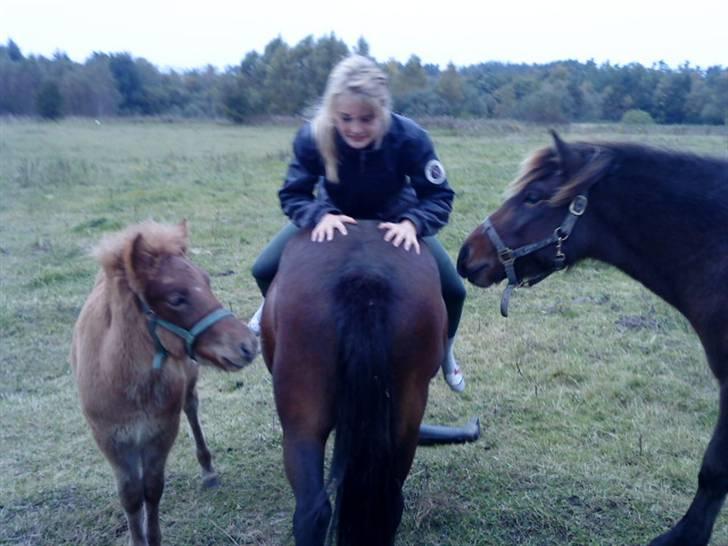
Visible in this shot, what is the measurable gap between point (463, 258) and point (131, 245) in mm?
1551

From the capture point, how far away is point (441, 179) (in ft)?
10.2

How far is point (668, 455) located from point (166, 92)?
56762 millimetres

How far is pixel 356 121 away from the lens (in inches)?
111

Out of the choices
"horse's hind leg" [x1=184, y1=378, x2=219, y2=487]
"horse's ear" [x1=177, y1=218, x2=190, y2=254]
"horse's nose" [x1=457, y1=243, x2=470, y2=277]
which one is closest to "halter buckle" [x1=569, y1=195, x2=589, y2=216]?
"horse's nose" [x1=457, y1=243, x2=470, y2=277]

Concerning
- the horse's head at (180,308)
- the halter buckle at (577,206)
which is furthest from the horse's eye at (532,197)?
the horse's head at (180,308)

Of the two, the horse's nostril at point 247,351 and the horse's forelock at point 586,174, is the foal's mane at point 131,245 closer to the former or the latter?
the horse's nostril at point 247,351

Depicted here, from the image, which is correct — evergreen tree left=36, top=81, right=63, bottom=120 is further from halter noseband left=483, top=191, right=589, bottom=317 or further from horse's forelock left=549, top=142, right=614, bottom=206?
horse's forelock left=549, top=142, right=614, bottom=206

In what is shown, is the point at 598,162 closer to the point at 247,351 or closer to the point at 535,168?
the point at 535,168

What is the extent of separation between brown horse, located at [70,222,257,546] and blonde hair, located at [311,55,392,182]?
2.46 ft

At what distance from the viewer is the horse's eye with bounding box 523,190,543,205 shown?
3.19 m

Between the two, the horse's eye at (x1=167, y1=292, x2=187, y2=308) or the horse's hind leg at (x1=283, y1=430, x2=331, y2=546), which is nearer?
the horse's hind leg at (x1=283, y1=430, x2=331, y2=546)

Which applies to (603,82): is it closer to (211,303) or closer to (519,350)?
(519,350)

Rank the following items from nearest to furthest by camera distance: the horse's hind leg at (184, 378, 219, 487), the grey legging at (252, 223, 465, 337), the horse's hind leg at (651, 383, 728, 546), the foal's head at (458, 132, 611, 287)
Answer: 1. the horse's hind leg at (651, 383, 728, 546)
2. the foal's head at (458, 132, 611, 287)
3. the grey legging at (252, 223, 465, 337)
4. the horse's hind leg at (184, 378, 219, 487)

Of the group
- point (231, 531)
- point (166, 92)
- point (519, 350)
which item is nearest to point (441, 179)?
point (231, 531)
